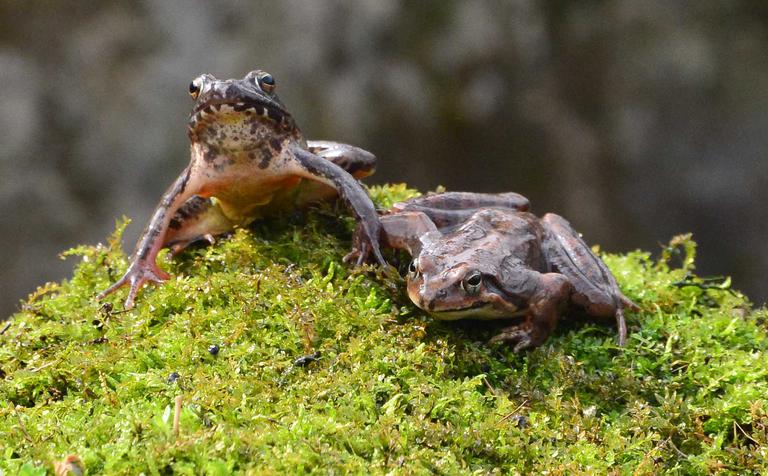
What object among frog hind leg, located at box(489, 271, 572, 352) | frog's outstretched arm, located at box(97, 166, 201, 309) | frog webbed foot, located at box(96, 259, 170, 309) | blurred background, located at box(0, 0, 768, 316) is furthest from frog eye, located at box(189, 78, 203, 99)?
blurred background, located at box(0, 0, 768, 316)

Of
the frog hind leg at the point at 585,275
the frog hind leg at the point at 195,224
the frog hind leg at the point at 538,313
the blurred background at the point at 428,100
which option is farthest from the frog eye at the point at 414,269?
the blurred background at the point at 428,100

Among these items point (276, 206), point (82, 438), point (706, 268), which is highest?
point (706, 268)

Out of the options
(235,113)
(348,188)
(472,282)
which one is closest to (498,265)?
(472,282)

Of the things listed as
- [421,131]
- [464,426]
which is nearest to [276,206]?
[464,426]

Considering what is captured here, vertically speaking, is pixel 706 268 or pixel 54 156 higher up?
pixel 54 156

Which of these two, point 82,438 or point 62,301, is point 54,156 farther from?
point 82,438

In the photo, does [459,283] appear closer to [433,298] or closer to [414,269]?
[433,298]

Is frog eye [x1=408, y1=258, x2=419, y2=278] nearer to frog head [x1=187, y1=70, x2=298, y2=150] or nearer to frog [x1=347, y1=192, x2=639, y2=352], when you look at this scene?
frog [x1=347, y1=192, x2=639, y2=352]
